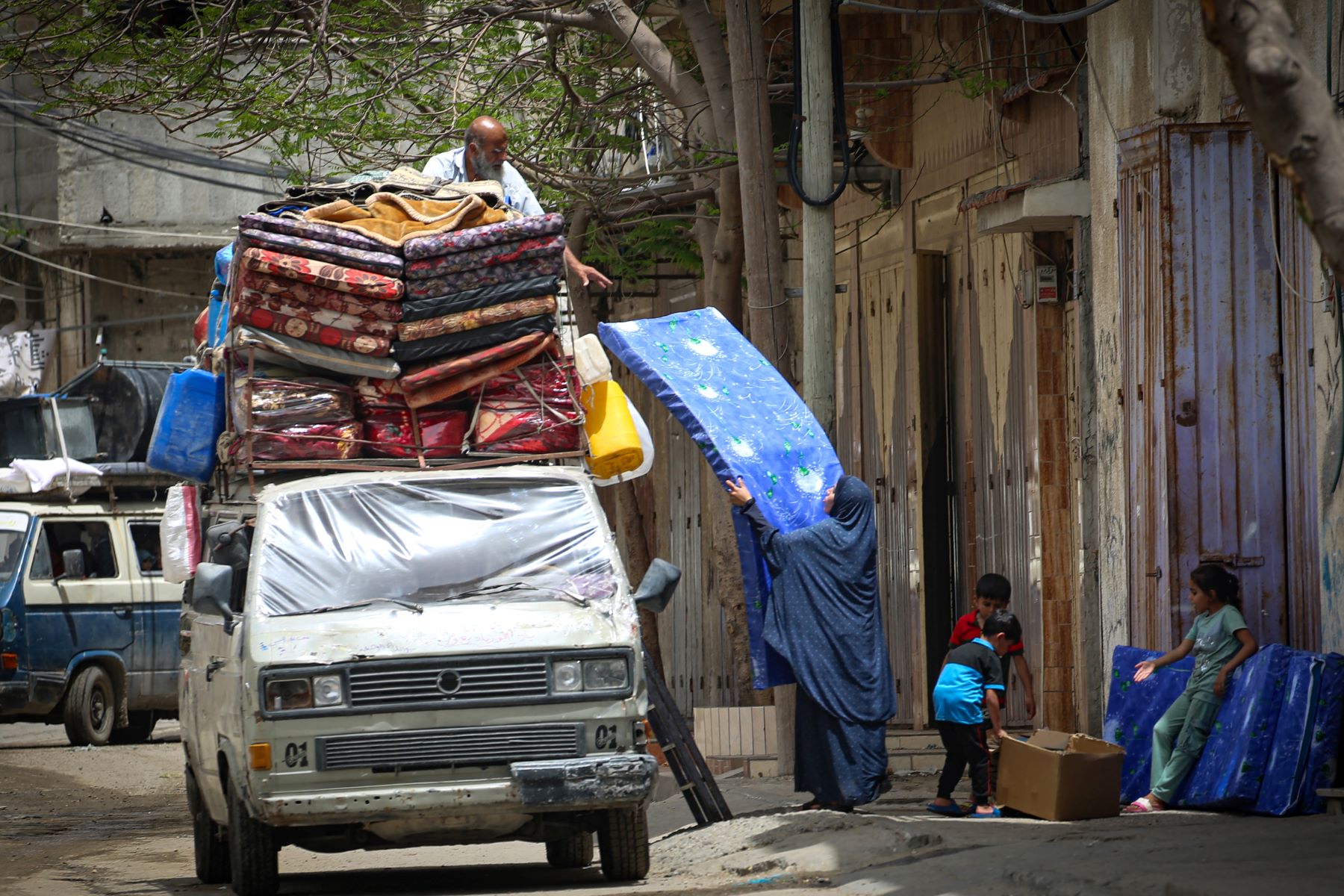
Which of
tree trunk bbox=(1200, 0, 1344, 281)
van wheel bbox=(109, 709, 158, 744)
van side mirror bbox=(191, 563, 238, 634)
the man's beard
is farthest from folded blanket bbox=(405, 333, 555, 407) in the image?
van wheel bbox=(109, 709, 158, 744)

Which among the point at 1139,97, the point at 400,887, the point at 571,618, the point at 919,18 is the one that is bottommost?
the point at 400,887

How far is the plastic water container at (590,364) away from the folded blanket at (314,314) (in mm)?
981

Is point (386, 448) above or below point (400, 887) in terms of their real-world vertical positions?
above

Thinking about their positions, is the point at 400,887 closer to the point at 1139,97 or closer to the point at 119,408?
the point at 1139,97

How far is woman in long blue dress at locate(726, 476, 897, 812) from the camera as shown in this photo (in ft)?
32.7

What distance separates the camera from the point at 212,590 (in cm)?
836

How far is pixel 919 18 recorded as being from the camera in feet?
49.2

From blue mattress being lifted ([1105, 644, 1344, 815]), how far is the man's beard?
499cm

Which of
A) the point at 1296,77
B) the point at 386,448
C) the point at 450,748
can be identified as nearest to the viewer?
the point at 1296,77

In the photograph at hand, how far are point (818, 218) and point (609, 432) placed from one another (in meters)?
2.58

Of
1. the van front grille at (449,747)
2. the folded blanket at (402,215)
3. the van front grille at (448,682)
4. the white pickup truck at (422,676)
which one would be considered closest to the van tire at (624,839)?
the white pickup truck at (422,676)

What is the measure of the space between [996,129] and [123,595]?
995 centimetres

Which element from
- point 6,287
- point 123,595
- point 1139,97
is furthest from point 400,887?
point 6,287

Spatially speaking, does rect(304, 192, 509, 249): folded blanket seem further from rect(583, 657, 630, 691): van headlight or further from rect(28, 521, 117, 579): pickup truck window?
rect(28, 521, 117, 579): pickup truck window
